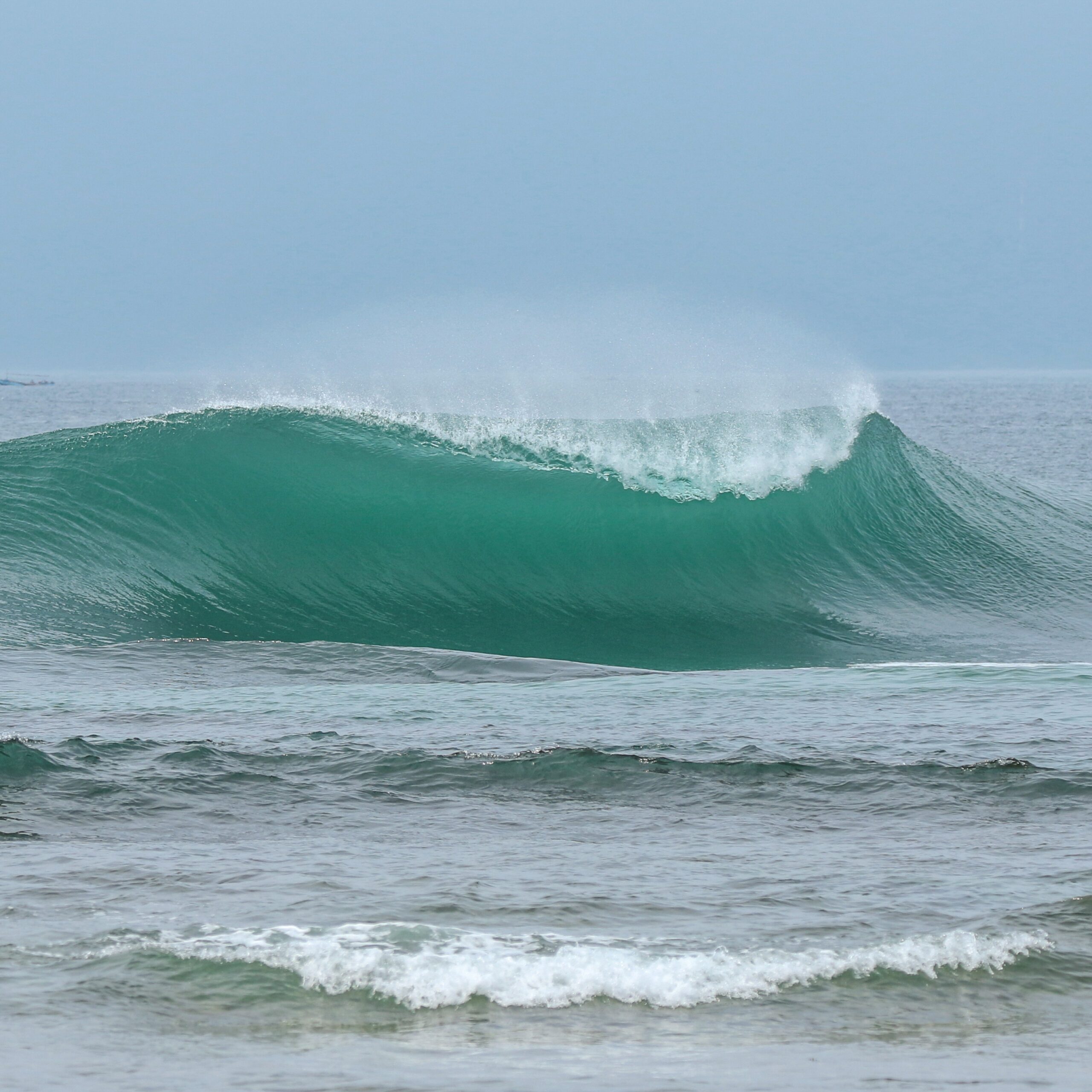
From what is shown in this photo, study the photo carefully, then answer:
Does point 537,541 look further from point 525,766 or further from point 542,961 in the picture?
point 542,961

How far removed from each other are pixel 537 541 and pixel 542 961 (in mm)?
11108

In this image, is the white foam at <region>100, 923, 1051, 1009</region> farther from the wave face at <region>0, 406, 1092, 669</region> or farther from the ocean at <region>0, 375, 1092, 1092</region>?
the wave face at <region>0, 406, 1092, 669</region>

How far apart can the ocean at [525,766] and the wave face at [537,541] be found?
0.06 meters

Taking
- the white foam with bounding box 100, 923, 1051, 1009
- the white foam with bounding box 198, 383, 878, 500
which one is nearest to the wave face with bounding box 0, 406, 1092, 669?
the white foam with bounding box 198, 383, 878, 500

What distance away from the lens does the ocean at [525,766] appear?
4.56 meters

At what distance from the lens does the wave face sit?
1351 centimetres

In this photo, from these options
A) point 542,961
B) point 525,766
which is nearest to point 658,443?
point 525,766

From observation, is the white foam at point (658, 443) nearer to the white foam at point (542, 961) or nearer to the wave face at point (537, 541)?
the wave face at point (537, 541)

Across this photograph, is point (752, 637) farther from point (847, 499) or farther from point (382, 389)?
point (382, 389)

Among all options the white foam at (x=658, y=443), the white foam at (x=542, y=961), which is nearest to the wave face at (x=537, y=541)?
the white foam at (x=658, y=443)

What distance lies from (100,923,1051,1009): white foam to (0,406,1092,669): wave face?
751cm

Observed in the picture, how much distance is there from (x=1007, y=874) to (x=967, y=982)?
110 centimetres

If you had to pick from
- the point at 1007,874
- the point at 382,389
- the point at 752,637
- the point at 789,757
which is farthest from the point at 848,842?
the point at 382,389

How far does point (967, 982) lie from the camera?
4.91m
